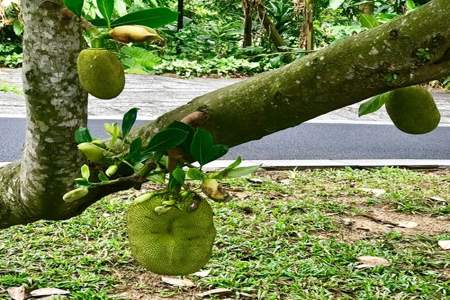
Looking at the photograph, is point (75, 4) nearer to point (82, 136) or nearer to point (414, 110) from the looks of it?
point (82, 136)

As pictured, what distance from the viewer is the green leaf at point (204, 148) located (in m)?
A: 0.62

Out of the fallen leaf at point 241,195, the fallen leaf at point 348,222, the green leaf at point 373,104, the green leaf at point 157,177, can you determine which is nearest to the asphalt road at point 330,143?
the fallen leaf at point 241,195

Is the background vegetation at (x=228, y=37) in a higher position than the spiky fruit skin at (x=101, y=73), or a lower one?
higher

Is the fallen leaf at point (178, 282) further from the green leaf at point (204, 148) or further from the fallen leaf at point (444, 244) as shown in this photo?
the green leaf at point (204, 148)

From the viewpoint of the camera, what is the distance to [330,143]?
13.2ft

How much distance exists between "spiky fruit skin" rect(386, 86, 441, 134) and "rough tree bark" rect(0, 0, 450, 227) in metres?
0.13

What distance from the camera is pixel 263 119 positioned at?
2.38 ft

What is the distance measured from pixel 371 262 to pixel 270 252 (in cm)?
31

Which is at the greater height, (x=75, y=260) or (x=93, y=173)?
(x=93, y=173)

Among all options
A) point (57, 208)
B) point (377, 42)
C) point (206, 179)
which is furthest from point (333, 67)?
point (57, 208)

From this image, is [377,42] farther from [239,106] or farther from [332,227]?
[332,227]

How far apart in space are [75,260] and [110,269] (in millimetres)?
123

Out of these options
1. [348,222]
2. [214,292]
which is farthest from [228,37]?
[214,292]

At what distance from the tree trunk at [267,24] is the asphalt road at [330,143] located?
70.7 inches
